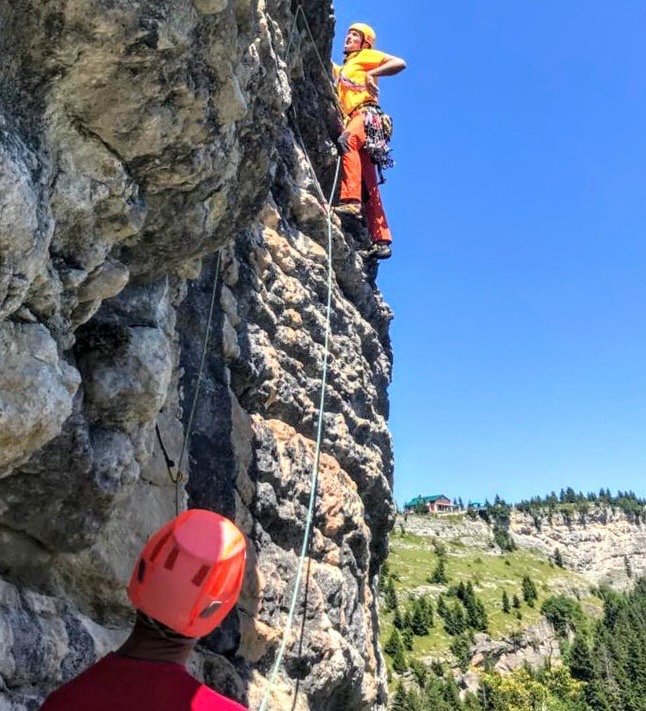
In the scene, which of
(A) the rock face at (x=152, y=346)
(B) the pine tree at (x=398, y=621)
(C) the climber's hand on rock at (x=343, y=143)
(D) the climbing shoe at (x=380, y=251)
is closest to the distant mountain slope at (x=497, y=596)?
(B) the pine tree at (x=398, y=621)

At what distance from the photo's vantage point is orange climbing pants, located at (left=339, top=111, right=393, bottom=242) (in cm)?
817

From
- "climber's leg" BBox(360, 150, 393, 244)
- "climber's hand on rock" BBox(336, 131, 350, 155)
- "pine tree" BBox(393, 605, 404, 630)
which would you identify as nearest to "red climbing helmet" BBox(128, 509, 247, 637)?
"climber's hand on rock" BBox(336, 131, 350, 155)

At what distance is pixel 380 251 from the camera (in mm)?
8664

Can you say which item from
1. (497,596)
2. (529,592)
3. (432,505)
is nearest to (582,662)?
(497,596)

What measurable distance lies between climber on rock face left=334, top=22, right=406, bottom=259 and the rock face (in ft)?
6.14

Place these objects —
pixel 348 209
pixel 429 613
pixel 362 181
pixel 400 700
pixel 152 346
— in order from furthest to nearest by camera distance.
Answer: pixel 429 613 → pixel 400 700 → pixel 362 181 → pixel 348 209 → pixel 152 346

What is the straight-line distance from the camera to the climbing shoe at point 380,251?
859 cm

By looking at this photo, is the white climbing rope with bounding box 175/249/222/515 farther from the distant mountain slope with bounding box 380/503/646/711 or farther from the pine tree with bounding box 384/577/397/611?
the pine tree with bounding box 384/577/397/611

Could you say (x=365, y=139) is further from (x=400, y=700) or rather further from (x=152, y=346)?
(x=400, y=700)

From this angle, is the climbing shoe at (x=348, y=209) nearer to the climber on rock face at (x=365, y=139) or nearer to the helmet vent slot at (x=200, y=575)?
the climber on rock face at (x=365, y=139)

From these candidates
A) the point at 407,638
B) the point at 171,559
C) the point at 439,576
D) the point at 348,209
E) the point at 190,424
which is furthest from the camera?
the point at 439,576

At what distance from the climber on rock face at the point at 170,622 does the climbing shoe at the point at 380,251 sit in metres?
6.54

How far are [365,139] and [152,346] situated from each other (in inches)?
228

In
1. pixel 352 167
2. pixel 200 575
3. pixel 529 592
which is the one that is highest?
pixel 529 592
